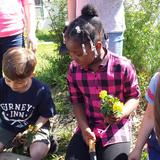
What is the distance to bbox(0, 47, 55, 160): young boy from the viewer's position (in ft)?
9.30

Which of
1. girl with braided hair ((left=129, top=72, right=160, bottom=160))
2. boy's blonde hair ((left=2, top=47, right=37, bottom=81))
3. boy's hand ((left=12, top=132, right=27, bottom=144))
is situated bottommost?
boy's hand ((left=12, top=132, right=27, bottom=144))

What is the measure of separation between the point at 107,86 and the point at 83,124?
298 millimetres

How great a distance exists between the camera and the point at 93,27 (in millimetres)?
2549

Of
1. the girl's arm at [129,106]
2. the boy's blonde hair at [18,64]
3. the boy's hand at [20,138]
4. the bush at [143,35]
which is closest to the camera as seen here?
the girl's arm at [129,106]

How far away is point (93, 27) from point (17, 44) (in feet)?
2.72

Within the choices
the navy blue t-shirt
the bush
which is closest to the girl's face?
the navy blue t-shirt

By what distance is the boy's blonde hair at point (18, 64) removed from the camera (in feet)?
9.05

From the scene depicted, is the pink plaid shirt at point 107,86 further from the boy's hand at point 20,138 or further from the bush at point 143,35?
the bush at point 143,35

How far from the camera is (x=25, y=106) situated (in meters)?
2.92

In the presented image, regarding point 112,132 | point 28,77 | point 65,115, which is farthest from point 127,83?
point 65,115

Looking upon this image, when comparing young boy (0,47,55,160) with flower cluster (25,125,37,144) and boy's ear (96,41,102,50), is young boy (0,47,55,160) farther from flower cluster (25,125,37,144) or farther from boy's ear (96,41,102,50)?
boy's ear (96,41,102,50)

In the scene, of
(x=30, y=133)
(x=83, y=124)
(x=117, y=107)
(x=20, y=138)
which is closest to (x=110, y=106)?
(x=117, y=107)

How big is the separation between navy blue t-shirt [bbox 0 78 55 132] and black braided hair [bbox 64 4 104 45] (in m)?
0.56

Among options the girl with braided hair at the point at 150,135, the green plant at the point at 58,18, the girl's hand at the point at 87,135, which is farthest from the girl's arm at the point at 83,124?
the green plant at the point at 58,18
